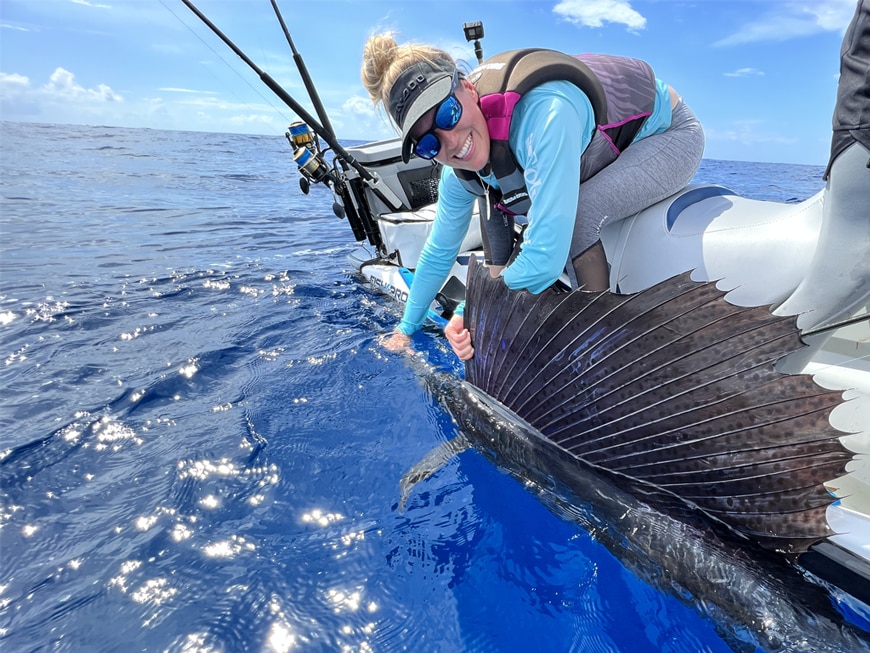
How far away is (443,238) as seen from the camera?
91.7 inches

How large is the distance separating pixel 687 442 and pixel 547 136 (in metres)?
0.98

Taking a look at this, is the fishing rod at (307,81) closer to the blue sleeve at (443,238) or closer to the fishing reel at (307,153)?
the fishing reel at (307,153)

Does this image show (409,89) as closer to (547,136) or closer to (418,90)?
(418,90)

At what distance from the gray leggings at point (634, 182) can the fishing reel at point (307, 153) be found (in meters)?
3.50

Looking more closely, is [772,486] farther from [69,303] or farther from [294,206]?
[294,206]

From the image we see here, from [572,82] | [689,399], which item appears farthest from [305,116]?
[689,399]

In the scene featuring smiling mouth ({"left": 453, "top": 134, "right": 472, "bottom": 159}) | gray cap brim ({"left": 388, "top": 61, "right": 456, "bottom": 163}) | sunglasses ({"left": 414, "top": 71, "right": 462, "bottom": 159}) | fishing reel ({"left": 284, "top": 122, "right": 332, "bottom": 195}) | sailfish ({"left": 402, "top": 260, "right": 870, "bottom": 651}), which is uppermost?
gray cap brim ({"left": 388, "top": 61, "right": 456, "bottom": 163})

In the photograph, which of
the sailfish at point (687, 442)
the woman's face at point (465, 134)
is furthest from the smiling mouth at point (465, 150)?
the sailfish at point (687, 442)

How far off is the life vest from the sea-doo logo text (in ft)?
0.75

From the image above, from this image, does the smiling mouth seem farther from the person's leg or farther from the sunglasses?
the person's leg

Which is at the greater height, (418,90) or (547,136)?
(418,90)

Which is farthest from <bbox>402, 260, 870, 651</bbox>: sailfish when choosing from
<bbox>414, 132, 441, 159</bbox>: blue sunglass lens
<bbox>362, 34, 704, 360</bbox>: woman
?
<bbox>414, 132, 441, 159</bbox>: blue sunglass lens

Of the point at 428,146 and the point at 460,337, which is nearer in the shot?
the point at 428,146

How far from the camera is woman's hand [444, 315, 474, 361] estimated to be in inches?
76.5
